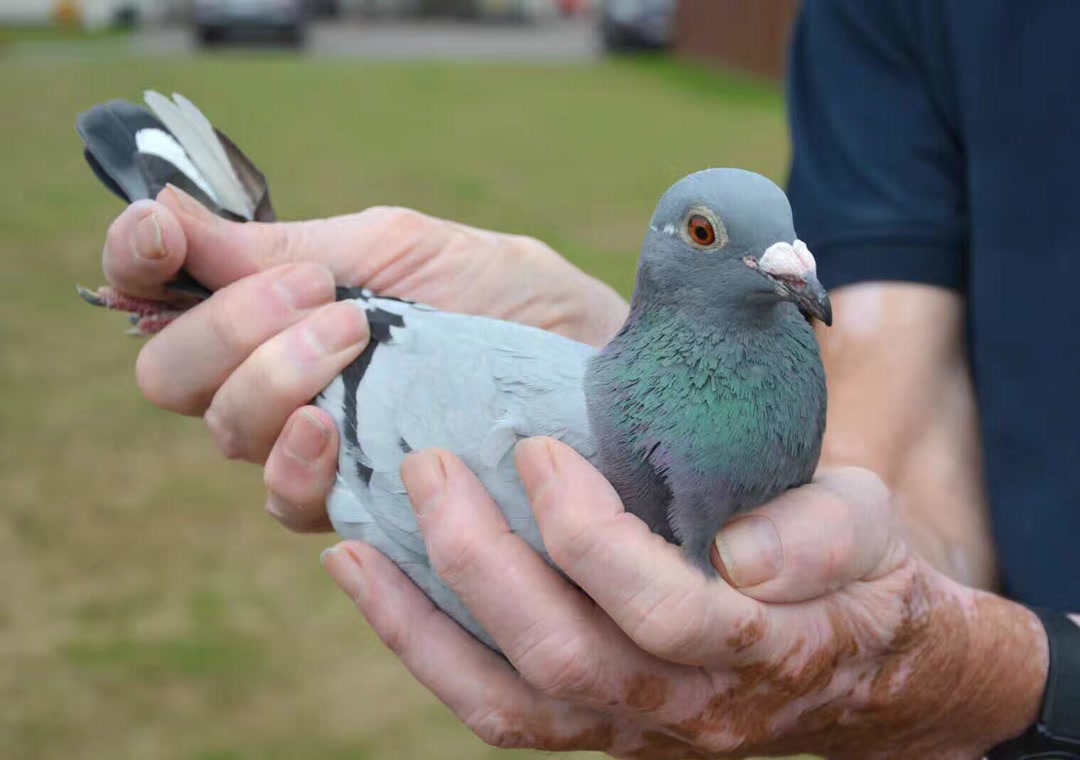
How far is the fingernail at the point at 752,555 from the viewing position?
1.62 meters

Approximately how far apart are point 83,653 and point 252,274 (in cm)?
228

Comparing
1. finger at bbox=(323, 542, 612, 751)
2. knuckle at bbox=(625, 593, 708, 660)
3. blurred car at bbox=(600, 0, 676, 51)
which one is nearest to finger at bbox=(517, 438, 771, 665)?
knuckle at bbox=(625, 593, 708, 660)

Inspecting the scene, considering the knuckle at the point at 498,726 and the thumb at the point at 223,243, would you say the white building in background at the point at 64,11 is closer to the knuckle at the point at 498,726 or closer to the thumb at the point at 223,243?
the thumb at the point at 223,243

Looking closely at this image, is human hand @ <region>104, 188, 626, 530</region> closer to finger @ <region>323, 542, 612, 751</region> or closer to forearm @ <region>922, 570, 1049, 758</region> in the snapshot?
finger @ <region>323, 542, 612, 751</region>

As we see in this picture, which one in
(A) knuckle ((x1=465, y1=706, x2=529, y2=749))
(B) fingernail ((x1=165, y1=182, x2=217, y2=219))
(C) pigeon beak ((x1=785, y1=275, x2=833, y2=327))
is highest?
(C) pigeon beak ((x1=785, y1=275, x2=833, y2=327))

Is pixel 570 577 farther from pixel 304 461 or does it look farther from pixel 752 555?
pixel 304 461

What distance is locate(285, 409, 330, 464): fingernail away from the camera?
77.2 inches

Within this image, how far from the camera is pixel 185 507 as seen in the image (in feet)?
16.3

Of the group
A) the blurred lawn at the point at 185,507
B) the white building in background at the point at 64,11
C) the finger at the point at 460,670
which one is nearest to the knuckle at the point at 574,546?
the finger at the point at 460,670

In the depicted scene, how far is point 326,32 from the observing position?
1244 inches

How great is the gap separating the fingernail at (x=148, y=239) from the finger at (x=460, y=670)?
602 millimetres

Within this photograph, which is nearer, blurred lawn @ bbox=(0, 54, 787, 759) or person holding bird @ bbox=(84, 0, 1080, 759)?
person holding bird @ bbox=(84, 0, 1080, 759)

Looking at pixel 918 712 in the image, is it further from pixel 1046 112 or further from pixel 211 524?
pixel 211 524

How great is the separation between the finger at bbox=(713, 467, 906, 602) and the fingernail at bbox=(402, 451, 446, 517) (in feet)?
1.33
